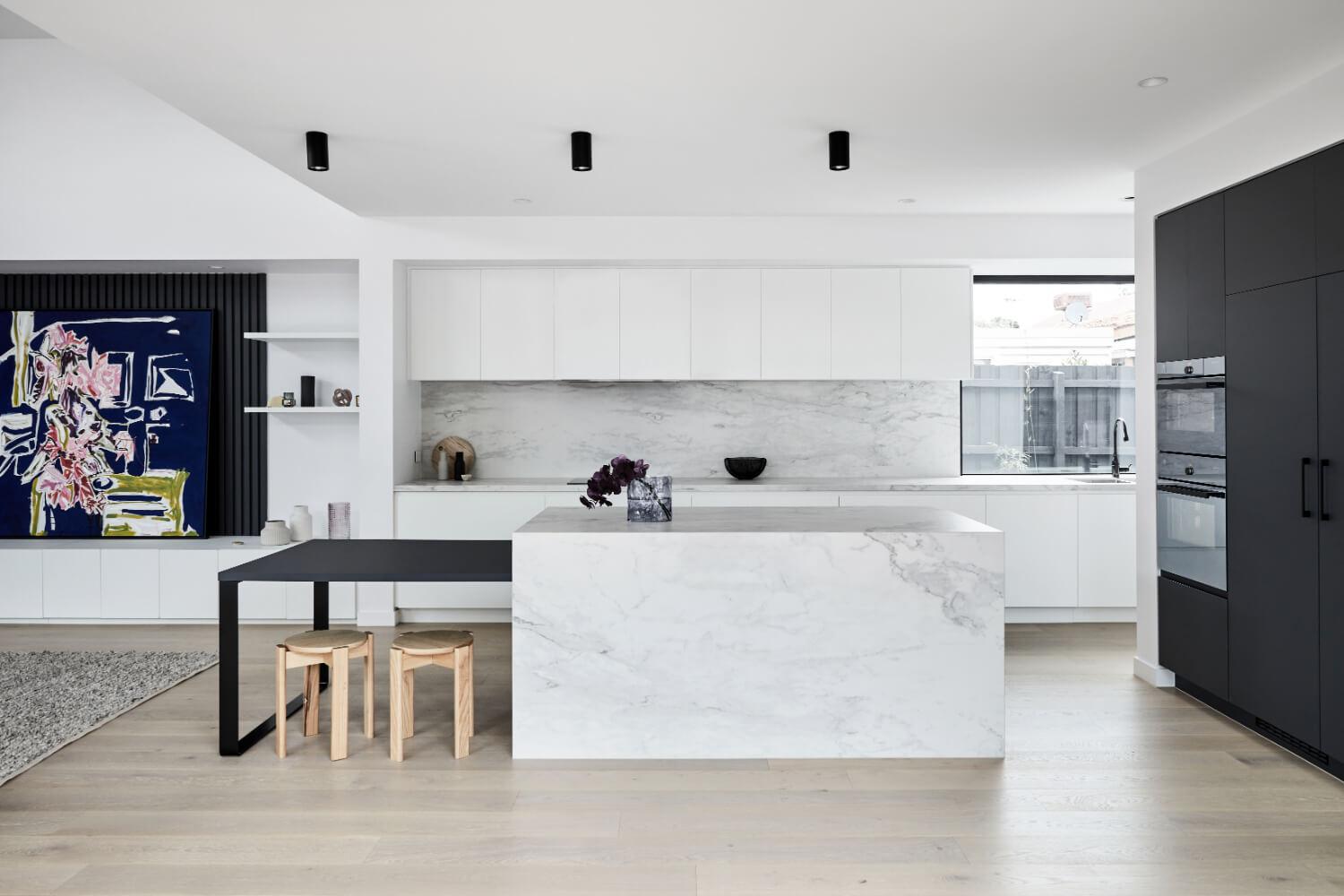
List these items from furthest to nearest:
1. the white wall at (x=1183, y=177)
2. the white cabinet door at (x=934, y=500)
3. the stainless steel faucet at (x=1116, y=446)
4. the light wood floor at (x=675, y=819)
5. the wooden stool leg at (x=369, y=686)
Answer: the stainless steel faucet at (x=1116, y=446)
the white cabinet door at (x=934, y=500)
the wooden stool leg at (x=369, y=686)
the white wall at (x=1183, y=177)
the light wood floor at (x=675, y=819)

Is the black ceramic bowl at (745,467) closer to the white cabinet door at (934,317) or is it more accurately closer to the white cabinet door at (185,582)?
the white cabinet door at (934,317)

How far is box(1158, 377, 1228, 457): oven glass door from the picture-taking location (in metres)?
3.70

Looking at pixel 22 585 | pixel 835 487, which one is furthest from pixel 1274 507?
pixel 22 585

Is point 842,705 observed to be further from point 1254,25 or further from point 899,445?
point 899,445

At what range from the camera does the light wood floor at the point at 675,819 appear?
2.41 metres

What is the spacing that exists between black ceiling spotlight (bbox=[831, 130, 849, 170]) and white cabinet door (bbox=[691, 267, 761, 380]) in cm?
182

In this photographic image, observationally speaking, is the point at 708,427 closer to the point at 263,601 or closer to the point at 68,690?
the point at 263,601

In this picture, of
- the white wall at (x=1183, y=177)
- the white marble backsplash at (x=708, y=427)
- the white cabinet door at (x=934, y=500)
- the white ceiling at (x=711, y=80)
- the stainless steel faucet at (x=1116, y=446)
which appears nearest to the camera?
the white ceiling at (x=711, y=80)

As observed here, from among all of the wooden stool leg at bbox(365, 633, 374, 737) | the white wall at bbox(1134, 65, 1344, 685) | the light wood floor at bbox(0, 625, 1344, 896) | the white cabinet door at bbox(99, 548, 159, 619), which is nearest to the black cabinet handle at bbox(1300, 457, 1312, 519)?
the light wood floor at bbox(0, 625, 1344, 896)

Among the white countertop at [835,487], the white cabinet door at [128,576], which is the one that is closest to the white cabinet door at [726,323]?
the white countertop at [835,487]

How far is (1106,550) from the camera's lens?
5387mm

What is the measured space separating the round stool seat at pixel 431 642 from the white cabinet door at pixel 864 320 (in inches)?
119

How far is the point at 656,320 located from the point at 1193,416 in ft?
9.59

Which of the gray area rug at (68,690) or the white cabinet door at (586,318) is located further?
the white cabinet door at (586,318)
